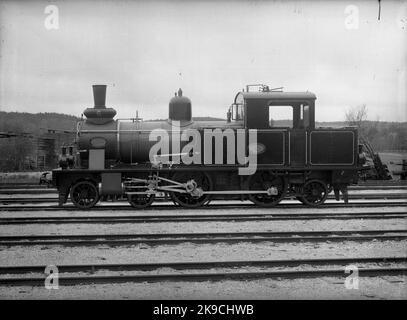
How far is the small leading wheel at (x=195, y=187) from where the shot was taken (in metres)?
13.0

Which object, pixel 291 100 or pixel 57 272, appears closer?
pixel 57 272

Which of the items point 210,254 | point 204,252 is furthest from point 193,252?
point 210,254

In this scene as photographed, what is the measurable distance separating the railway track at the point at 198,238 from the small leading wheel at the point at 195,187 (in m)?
3.92

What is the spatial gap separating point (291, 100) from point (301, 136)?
1055 millimetres

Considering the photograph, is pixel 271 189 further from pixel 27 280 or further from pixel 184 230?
pixel 27 280

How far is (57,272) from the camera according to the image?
21.4 ft

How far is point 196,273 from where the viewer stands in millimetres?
6492

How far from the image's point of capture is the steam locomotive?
1290 centimetres

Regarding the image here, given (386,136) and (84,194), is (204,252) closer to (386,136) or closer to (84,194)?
(84,194)

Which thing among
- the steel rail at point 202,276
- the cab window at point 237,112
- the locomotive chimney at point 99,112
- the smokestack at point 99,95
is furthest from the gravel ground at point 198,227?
the smokestack at point 99,95

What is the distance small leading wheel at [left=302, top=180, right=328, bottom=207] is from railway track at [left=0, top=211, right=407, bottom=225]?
1.86m

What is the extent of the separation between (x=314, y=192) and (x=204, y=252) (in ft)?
21.4

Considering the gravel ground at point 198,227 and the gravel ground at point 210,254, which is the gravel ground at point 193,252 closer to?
the gravel ground at point 210,254
